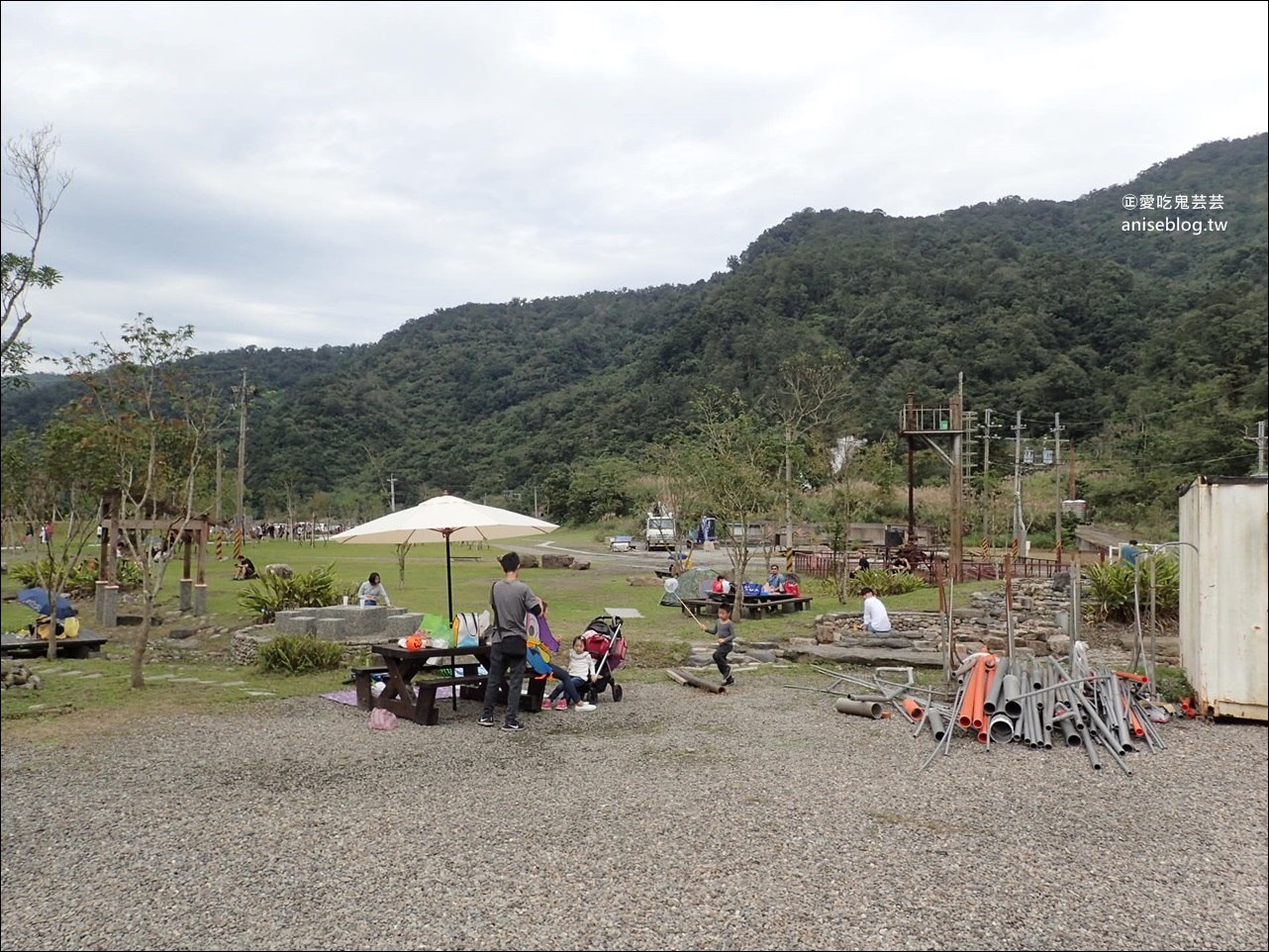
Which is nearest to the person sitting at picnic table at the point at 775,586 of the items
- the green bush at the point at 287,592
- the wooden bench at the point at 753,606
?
the wooden bench at the point at 753,606

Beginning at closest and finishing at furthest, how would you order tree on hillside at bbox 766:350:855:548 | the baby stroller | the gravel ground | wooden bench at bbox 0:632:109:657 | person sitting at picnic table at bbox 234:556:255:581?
wooden bench at bbox 0:632:109:657 < the gravel ground < the baby stroller < person sitting at picnic table at bbox 234:556:255:581 < tree on hillside at bbox 766:350:855:548

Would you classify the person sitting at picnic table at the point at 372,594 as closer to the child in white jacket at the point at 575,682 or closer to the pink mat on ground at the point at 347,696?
the pink mat on ground at the point at 347,696

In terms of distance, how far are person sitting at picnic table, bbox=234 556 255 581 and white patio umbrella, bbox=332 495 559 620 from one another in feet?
4.34

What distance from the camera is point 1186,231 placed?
214 centimetres

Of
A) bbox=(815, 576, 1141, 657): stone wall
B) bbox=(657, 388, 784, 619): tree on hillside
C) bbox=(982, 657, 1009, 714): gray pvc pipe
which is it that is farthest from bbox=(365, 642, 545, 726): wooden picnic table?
bbox=(657, 388, 784, 619): tree on hillside

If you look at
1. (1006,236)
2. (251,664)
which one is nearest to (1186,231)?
(251,664)

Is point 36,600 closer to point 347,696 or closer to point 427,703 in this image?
point 427,703

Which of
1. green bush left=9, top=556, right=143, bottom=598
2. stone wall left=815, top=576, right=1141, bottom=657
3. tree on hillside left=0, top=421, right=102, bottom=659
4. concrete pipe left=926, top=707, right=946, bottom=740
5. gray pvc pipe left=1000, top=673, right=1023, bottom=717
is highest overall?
tree on hillside left=0, top=421, right=102, bottom=659

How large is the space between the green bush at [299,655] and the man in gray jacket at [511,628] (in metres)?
2.93

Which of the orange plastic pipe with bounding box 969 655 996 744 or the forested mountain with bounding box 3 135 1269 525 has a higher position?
the forested mountain with bounding box 3 135 1269 525

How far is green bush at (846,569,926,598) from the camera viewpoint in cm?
1769

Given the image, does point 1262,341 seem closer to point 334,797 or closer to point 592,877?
point 592,877

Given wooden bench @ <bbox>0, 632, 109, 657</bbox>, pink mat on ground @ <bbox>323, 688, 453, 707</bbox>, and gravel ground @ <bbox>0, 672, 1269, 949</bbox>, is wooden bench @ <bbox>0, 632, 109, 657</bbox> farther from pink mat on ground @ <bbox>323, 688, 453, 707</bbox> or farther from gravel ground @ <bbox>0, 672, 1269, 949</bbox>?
pink mat on ground @ <bbox>323, 688, 453, 707</bbox>

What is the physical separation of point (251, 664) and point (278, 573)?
202 cm
